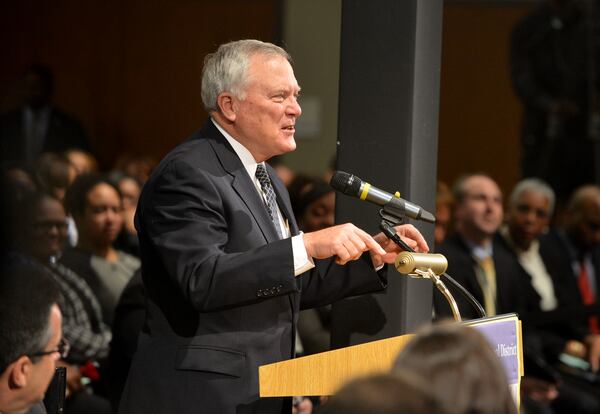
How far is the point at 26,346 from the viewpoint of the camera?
3018 mm

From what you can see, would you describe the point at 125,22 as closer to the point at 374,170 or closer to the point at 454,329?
the point at 374,170

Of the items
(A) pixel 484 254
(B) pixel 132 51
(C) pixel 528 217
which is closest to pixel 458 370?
(A) pixel 484 254

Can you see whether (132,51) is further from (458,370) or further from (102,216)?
(458,370)

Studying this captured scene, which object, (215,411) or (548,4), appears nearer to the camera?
(215,411)

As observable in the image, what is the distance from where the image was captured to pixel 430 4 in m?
3.59

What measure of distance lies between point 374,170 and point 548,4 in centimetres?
526

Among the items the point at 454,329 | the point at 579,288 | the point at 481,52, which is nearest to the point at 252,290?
the point at 454,329

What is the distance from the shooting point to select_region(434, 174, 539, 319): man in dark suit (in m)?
5.64

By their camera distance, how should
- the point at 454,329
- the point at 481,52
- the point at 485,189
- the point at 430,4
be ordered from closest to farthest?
the point at 454,329 → the point at 430,4 → the point at 485,189 → the point at 481,52

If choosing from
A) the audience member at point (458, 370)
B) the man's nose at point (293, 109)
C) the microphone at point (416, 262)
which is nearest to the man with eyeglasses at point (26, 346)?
the man's nose at point (293, 109)

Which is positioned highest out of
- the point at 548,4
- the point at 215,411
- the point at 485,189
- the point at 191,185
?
the point at 548,4

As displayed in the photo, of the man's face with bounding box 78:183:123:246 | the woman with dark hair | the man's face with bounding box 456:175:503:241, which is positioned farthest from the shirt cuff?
the man's face with bounding box 456:175:503:241

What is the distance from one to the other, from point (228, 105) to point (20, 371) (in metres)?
0.85

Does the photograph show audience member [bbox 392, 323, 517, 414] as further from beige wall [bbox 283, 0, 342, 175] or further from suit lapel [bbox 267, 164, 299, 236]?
beige wall [bbox 283, 0, 342, 175]
